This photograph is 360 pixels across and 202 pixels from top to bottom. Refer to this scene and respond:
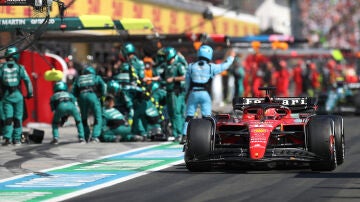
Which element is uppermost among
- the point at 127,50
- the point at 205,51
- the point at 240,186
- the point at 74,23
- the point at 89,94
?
the point at 74,23

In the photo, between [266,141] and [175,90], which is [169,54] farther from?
[266,141]

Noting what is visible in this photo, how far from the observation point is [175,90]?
21250 millimetres

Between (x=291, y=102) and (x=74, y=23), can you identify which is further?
(x=74, y=23)

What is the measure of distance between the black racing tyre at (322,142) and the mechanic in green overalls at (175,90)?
282 inches

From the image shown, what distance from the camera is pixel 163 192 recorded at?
1214 cm

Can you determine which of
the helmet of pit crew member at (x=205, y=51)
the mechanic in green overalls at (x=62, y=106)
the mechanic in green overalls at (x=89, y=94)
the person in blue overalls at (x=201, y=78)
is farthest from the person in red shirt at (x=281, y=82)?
the helmet of pit crew member at (x=205, y=51)

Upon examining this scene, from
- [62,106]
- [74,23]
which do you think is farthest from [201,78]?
[62,106]

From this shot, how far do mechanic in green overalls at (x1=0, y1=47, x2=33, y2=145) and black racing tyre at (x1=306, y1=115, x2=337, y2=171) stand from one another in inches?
305

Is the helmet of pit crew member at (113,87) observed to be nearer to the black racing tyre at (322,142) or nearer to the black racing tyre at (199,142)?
the black racing tyre at (199,142)

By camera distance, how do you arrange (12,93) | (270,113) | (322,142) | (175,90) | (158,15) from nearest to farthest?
1. (322,142)
2. (270,113)
3. (12,93)
4. (175,90)
5. (158,15)

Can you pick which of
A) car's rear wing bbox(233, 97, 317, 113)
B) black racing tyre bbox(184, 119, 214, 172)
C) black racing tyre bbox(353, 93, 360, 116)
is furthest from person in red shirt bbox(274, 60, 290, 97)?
black racing tyre bbox(184, 119, 214, 172)

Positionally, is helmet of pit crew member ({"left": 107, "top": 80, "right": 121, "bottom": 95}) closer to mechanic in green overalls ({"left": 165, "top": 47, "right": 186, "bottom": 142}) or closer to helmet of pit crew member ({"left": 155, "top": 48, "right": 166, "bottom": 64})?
mechanic in green overalls ({"left": 165, "top": 47, "right": 186, "bottom": 142})

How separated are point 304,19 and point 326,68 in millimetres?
34200

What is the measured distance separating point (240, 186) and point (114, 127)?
29.6ft
